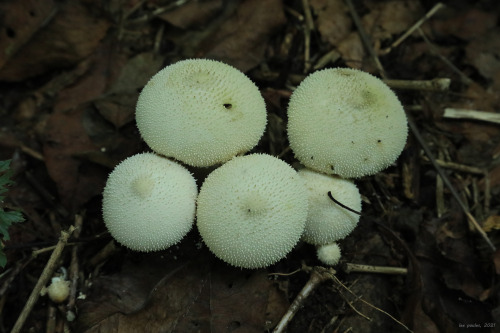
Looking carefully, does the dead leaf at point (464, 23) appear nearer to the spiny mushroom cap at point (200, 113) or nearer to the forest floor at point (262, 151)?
the forest floor at point (262, 151)

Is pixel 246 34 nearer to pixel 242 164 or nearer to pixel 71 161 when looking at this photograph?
pixel 242 164

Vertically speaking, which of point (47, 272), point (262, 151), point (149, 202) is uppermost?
point (149, 202)

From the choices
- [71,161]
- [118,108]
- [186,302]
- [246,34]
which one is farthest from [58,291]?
[246,34]

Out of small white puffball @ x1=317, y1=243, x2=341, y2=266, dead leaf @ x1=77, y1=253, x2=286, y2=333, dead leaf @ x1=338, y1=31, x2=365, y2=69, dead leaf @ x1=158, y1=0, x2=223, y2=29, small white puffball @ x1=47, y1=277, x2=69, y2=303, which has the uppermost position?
dead leaf @ x1=158, y1=0, x2=223, y2=29

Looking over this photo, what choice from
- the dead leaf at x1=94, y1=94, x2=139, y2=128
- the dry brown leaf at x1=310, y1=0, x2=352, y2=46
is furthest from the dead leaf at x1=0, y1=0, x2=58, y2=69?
the dry brown leaf at x1=310, y1=0, x2=352, y2=46

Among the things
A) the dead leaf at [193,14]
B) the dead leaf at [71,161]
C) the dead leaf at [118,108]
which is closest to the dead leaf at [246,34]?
the dead leaf at [193,14]

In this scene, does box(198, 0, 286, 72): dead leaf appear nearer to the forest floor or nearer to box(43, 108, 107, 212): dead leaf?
the forest floor
